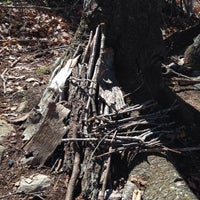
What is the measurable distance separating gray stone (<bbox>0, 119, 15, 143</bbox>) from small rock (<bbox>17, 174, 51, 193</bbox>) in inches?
25.7

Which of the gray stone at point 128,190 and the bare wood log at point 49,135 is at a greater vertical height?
the bare wood log at point 49,135

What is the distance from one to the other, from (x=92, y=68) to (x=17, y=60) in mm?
2396

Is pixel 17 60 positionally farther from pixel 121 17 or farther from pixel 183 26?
pixel 183 26

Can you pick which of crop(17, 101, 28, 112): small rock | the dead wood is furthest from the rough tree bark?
crop(17, 101, 28, 112): small rock

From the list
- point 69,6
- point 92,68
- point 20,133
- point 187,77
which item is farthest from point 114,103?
point 69,6

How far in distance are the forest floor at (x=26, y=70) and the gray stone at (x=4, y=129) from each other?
0.04 metres

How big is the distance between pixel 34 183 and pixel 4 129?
3.03 ft

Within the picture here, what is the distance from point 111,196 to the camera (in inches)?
143

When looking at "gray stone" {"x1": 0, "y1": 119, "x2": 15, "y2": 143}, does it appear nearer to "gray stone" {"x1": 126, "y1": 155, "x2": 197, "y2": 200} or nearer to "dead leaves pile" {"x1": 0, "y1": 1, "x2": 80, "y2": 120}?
"dead leaves pile" {"x1": 0, "y1": 1, "x2": 80, "y2": 120}

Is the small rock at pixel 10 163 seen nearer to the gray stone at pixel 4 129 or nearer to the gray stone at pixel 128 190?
the gray stone at pixel 4 129

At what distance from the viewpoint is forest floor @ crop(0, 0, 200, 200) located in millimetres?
4145

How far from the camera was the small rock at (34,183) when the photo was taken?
3.99 m

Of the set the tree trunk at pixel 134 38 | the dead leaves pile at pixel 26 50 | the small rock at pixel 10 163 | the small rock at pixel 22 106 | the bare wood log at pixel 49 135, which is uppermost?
the dead leaves pile at pixel 26 50

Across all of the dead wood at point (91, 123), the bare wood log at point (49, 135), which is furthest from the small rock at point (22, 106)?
the bare wood log at point (49, 135)
